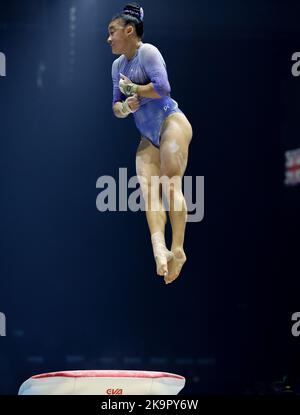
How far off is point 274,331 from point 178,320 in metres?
0.62

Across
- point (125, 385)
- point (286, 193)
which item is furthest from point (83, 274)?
point (286, 193)

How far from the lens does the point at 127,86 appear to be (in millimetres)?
4660

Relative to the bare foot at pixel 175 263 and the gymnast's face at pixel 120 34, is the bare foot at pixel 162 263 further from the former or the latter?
the gymnast's face at pixel 120 34

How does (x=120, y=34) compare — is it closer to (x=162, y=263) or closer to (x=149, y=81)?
(x=149, y=81)

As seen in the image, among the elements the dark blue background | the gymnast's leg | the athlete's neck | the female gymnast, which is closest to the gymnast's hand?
the female gymnast

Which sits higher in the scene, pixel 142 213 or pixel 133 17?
pixel 133 17

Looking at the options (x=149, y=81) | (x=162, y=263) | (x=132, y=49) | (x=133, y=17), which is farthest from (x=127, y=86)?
(x=162, y=263)

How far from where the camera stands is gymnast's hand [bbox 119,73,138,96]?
4.64 m

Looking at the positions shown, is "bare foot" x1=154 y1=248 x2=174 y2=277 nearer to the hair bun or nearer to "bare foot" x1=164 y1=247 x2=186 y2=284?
"bare foot" x1=164 y1=247 x2=186 y2=284

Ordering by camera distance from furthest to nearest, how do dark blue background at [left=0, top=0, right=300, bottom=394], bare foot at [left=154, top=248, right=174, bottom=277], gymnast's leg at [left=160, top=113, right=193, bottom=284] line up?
dark blue background at [left=0, top=0, right=300, bottom=394]
gymnast's leg at [left=160, top=113, right=193, bottom=284]
bare foot at [left=154, top=248, right=174, bottom=277]

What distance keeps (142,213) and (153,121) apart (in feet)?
2.72

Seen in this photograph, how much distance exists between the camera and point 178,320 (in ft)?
17.9

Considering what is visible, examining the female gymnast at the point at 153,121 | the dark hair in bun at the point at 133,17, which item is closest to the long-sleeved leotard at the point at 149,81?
the female gymnast at the point at 153,121

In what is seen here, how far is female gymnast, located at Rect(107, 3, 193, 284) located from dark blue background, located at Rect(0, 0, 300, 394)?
2.08 feet
